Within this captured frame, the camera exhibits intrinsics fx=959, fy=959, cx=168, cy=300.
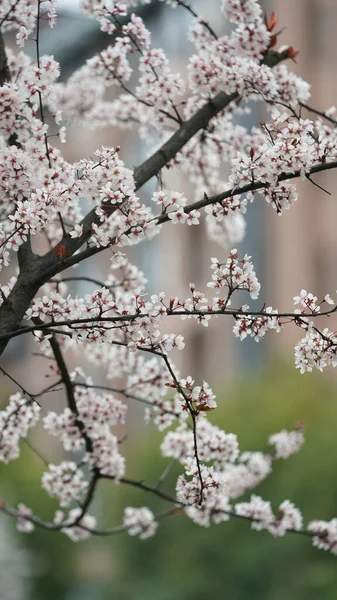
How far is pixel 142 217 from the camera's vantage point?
4039mm

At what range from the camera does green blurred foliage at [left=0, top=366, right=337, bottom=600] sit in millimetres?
19031

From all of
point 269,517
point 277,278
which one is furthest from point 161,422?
point 277,278

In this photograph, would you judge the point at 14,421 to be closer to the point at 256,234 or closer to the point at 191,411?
the point at 191,411

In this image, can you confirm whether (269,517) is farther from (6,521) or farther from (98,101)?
(6,521)

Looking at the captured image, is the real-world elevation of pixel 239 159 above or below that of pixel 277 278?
below

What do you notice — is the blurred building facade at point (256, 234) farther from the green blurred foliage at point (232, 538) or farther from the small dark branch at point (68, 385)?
the small dark branch at point (68, 385)

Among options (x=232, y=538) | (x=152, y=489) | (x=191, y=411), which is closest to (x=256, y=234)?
(x=232, y=538)

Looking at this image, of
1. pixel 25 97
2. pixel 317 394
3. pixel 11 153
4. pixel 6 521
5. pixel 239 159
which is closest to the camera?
pixel 239 159

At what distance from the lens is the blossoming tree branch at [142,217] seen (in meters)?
3.96

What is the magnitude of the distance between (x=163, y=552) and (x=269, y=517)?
18072 mm

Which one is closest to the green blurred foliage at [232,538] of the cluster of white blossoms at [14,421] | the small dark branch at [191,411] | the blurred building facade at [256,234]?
the blurred building facade at [256,234]

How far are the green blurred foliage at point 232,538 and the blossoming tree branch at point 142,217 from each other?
10547 mm

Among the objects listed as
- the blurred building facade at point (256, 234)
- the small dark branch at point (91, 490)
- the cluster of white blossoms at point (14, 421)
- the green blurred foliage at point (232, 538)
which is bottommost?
the small dark branch at point (91, 490)

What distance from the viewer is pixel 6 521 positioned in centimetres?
2692
